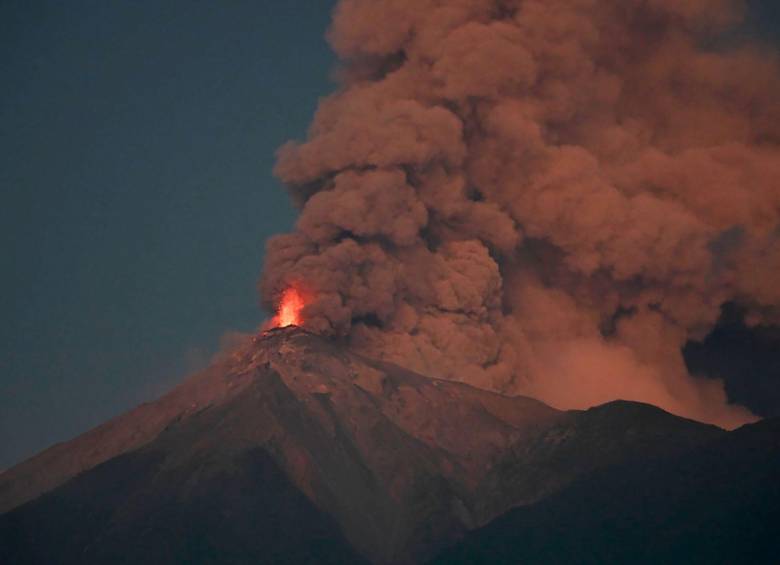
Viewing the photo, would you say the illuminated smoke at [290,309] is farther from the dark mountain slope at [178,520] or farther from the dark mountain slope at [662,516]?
the dark mountain slope at [662,516]

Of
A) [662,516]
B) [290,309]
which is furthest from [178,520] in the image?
[662,516]

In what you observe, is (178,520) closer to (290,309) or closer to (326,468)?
(326,468)

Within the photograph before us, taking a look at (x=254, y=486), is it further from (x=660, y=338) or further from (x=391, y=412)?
(x=660, y=338)

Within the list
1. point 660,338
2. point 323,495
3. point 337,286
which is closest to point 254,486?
point 323,495

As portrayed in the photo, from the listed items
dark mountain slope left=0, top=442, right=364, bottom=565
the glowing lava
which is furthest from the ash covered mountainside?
the glowing lava

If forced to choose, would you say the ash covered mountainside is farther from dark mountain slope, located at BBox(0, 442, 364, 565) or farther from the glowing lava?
the glowing lava

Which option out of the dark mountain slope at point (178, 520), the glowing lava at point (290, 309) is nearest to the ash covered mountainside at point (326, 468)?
the dark mountain slope at point (178, 520)
